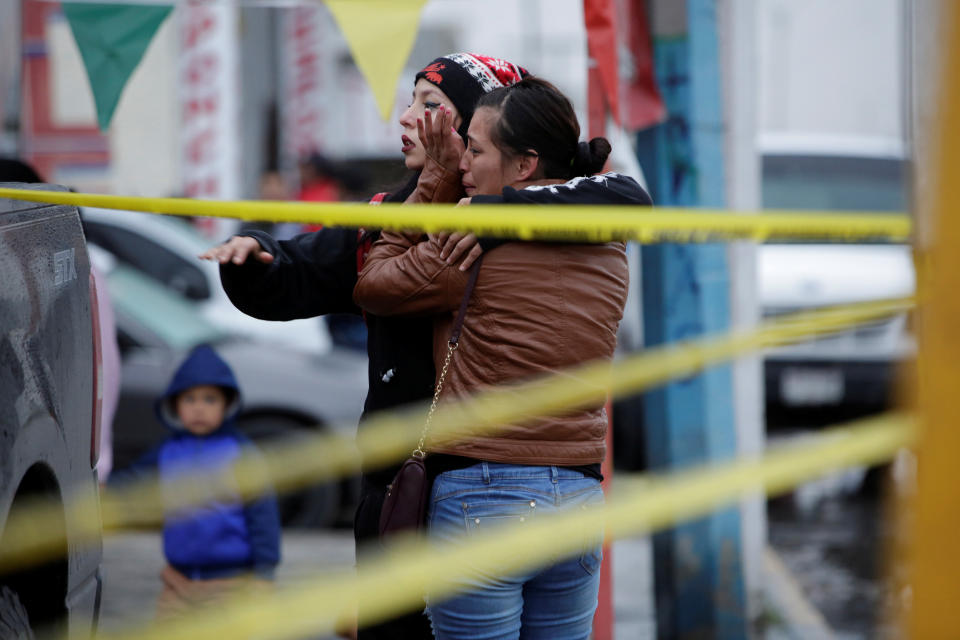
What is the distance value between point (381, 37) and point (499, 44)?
1400cm

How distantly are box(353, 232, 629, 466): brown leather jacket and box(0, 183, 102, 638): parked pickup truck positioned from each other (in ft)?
2.60

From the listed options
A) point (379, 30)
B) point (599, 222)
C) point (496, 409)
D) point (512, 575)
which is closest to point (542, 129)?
point (496, 409)

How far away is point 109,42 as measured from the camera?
16.4 feet

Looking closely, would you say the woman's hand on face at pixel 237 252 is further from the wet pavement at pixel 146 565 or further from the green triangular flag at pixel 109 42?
the wet pavement at pixel 146 565

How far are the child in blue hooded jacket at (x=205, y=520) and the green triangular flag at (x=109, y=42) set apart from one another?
4.04 feet

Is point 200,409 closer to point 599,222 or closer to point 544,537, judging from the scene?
point 544,537

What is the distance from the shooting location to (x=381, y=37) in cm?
425

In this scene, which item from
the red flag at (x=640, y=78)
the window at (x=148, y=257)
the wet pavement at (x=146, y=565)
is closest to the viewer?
the red flag at (x=640, y=78)

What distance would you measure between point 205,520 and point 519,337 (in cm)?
197

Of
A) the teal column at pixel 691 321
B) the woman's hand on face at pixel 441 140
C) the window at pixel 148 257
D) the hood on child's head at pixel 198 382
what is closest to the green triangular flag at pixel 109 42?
the hood on child's head at pixel 198 382

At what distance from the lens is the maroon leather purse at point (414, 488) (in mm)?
2629

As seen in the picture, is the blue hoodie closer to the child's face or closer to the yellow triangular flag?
the child's face

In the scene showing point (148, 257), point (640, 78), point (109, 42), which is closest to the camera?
point (640, 78)

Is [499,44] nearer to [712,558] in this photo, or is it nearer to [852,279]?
[852,279]
